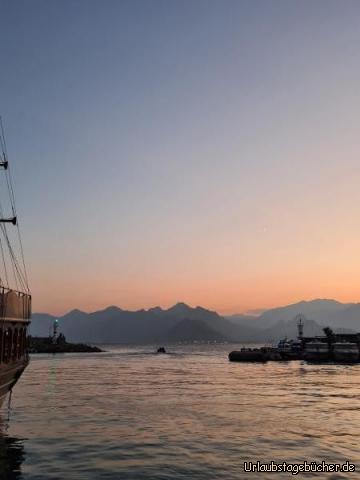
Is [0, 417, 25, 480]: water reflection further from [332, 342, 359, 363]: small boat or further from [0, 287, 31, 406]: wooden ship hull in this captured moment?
[332, 342, 359, 363]: small boat

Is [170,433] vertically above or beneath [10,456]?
beneath

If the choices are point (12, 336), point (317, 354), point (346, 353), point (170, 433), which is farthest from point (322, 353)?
point (12, 336)

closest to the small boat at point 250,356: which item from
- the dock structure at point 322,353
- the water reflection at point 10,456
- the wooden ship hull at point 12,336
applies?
the dock structure at point 322,353

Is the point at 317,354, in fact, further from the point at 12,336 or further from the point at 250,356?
the point at 12,336

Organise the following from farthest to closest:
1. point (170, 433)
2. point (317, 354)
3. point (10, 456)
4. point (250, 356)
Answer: point (250, 356) < point (317, 354) < point (170, 433) < point (10, 456)

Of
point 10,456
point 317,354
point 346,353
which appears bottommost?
point 317,354

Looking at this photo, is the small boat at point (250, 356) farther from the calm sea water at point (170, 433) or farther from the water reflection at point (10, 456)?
the water reflection at point (10, 456)

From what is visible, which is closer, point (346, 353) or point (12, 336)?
point (12, 336)

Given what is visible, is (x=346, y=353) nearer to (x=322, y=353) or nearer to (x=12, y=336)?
(x=322, y=353)

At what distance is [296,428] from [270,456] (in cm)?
840

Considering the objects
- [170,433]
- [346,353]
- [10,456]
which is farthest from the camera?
[346,353]

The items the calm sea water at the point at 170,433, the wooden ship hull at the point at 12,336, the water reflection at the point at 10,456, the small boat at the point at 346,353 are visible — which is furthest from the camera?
the small boat at the point at 346,353

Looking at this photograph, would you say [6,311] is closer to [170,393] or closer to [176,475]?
[176,475]

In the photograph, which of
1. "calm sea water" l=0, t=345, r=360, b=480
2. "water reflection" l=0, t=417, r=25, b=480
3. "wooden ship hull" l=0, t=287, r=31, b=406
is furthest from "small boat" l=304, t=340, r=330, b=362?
"water reflection" l=0, t=417, r=25, b=480
